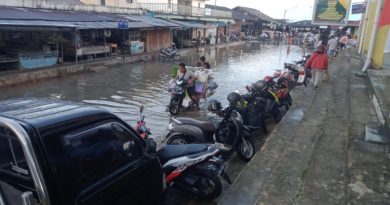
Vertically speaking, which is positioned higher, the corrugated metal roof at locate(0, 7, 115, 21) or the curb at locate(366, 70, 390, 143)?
the corrugated metal roof at locate(0, 7, 115, 21)

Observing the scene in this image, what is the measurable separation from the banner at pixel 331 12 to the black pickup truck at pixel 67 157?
1893cm

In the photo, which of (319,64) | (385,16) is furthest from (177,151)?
(385,16)

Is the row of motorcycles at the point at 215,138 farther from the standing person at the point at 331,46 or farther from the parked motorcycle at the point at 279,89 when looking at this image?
the standing person at the point at 331,46

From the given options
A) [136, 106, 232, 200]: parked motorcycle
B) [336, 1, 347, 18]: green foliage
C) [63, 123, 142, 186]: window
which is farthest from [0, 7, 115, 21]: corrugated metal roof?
[336, 1, 347, 18]: green foliage

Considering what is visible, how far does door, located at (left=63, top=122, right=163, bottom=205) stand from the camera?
250cm

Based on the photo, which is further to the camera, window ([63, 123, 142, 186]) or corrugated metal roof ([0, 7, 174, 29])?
corrugated metal roof ([0, 7, 174, 29])

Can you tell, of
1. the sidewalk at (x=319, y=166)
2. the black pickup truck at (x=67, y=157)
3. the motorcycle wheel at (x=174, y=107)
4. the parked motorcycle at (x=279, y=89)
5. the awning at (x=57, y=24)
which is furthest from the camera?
the awning at (x=57, y=24)

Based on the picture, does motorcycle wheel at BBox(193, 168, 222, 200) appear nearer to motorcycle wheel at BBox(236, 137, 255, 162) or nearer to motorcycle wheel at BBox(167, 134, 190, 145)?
motorcycle wheel at BBox(167, 134, 190, 145)

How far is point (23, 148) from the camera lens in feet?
7.10

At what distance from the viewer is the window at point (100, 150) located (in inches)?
98.2

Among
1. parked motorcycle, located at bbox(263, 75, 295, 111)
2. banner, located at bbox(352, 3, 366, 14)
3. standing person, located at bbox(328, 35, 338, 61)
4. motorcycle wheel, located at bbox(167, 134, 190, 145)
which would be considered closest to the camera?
motorcycle wheel, located at bbox(167, 134, 190, 145)

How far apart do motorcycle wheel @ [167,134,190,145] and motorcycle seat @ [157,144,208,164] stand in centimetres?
121

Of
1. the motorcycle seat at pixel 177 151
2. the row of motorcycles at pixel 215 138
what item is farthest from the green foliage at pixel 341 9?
the motorcycle seat at pixel 177 151

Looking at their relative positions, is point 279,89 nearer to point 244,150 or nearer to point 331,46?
point 244,150
